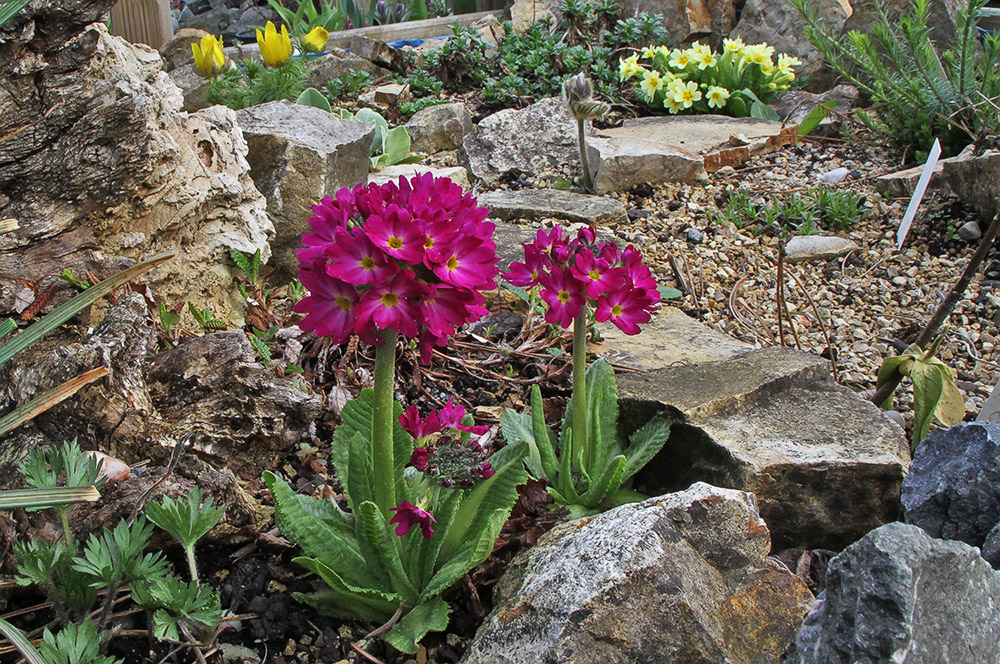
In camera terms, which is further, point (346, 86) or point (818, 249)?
point (346, 86)

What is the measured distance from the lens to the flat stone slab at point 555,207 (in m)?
4.54

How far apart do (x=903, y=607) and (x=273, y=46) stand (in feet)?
15.2

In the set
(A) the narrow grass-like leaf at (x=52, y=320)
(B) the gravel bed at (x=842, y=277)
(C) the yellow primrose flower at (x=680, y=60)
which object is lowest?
(B) the gravel bed at (x=842, y=277)

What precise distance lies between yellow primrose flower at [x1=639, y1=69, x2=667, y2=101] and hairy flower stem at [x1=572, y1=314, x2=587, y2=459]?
14.5 ft

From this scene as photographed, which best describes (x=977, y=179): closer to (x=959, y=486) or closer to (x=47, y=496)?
(x=959, y=486)

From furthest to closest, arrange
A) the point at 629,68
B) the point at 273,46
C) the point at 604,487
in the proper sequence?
the point at 629,68
the point at 273,46
the point at 604,487

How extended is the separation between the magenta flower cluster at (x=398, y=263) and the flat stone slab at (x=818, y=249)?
3009 millimetres

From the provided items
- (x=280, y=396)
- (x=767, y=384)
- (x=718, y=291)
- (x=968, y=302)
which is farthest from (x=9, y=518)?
(x=968, y=302)

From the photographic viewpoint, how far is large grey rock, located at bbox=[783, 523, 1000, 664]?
1.27m

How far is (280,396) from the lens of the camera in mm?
2416

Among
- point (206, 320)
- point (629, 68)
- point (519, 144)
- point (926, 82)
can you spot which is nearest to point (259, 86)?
point (519, 144)

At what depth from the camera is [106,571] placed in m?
1.68

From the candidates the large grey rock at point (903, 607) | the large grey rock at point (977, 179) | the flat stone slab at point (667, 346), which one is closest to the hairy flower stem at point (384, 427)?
the large grey rock at point (903, 607)

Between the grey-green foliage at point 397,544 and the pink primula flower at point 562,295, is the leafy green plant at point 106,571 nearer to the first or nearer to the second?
the grey-green foliage at point 397,544
